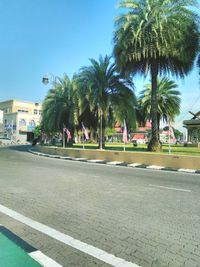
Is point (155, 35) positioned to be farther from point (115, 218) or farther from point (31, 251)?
point (31, 251)

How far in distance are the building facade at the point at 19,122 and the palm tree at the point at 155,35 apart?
69060 mm

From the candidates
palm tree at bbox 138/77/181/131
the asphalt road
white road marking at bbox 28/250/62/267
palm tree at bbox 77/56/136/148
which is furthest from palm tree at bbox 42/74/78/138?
white road marking at bbox 28/250/62/267

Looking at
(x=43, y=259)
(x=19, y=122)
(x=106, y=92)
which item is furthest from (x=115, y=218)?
(x=19, y=122)

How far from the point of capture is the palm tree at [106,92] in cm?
3384

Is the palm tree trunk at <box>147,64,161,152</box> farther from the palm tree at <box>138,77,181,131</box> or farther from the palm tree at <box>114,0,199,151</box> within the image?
the palm tree at <box>138,77,181,131</box>

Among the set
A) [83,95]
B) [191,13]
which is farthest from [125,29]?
[83,95]

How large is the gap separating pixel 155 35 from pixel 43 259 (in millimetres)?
23338

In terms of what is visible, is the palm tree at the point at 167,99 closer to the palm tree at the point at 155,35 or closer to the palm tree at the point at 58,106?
the palm tree at the point at 58,106

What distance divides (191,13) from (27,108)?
276ft

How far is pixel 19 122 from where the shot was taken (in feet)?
311

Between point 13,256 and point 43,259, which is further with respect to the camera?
point 13,256

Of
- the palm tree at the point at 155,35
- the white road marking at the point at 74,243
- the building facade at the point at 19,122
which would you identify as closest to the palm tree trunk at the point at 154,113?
the palm tree at the point at 155,35

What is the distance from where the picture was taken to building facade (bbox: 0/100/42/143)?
95125mm

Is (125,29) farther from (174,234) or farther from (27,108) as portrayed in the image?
(27,108)
